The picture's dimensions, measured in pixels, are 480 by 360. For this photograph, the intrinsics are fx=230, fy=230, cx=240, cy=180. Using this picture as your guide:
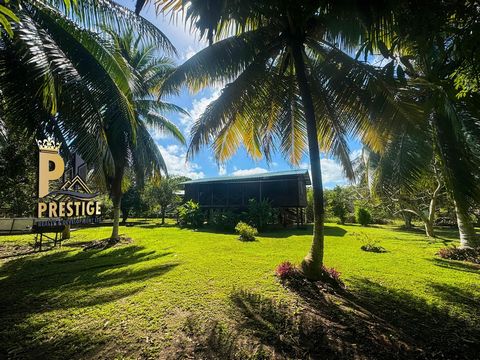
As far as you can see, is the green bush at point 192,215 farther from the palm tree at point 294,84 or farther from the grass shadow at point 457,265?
the grass shadow at point 457,265

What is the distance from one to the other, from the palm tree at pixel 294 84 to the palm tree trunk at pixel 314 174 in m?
0.02

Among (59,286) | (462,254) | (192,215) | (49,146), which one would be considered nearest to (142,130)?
(49,146)

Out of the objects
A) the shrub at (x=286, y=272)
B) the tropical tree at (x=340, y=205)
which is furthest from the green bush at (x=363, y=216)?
the shrub at (x=286, y=272)

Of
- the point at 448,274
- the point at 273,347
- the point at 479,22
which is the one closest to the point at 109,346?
the point at 273,347

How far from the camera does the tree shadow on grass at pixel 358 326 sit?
9.92 ft

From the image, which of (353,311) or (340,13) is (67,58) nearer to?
(340,13)

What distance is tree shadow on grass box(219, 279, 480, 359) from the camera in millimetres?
3023

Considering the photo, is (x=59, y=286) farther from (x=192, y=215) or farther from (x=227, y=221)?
(x=192, y=215)

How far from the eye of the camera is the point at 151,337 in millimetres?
3268

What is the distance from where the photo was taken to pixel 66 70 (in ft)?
15.6

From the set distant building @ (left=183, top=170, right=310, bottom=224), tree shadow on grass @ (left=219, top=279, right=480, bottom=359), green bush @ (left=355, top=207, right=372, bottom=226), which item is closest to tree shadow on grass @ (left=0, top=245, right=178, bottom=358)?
tree shadow on grass @ (left=219, top=279, right=480, bottom=359)

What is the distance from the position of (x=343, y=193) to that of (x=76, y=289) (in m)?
29.5

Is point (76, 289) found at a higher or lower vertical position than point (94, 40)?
lower

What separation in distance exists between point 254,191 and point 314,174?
13.9m
